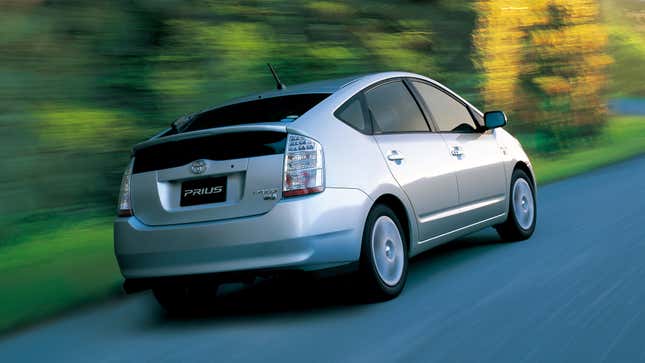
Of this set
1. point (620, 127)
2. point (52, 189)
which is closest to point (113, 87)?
point (52, 189)

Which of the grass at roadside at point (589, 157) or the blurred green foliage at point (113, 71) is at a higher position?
the blurred green foliage at point (113, 71)

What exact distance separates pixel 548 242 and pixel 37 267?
4.42m

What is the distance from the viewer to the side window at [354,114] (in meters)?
6.22

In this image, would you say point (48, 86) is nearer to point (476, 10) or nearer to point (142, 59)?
point (142, 59)

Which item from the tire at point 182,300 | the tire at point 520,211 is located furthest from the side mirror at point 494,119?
the tire at point 182,300

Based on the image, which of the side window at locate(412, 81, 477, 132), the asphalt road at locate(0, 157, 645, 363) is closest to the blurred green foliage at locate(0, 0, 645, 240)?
the asphalt road at locate(0, 157, 645, 363)

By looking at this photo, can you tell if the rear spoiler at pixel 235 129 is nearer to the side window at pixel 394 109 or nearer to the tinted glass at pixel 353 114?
the tinted glass at pixel 353 114

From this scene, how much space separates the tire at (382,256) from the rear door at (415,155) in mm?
293

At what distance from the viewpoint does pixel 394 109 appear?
272 inches

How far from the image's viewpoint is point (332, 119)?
607cm

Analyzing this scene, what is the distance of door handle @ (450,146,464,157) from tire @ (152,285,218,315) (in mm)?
2095

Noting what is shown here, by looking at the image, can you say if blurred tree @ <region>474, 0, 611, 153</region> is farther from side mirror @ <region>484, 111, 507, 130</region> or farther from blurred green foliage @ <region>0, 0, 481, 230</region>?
side mirror @ <region>484, 111, 507, 130</region>

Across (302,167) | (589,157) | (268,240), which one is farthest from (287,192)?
(589,157)

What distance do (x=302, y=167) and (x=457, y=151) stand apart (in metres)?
2.10
